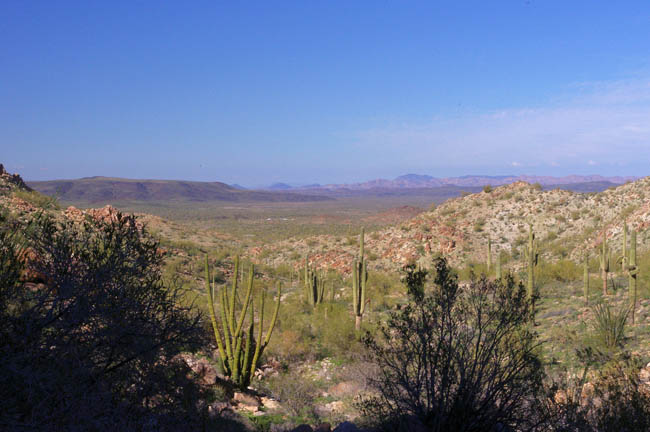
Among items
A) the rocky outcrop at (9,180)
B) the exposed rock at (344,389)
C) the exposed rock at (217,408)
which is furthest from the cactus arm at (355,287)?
the rocky outcrop at (9,180)

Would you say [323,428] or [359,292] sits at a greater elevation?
[359,292]

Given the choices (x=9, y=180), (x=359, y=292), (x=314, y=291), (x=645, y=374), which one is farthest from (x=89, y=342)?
(x=9, y=180)

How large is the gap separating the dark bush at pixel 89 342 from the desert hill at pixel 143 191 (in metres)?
121

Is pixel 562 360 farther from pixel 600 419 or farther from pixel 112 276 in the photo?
pixel 112 276

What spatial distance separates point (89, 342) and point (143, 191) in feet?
488

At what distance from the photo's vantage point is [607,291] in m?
12.7

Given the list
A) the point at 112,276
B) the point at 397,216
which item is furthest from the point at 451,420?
the point at 397,216

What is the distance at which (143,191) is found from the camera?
14062 cm

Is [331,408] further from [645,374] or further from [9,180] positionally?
[9,180]

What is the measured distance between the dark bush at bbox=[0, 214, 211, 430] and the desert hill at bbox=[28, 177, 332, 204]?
4765 inches

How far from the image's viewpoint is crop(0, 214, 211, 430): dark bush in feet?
11.5

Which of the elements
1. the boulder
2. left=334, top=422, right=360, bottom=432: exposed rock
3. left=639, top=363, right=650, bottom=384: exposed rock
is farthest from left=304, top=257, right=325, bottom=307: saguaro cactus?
left=639, top=363, right=650, bottom=384: exposed rock

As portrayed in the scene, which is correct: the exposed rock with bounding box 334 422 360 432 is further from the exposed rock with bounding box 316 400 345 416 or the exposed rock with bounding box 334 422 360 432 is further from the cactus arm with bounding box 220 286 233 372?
the cactus arm with bounding box 220 286 233 372

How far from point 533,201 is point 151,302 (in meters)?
30.7
